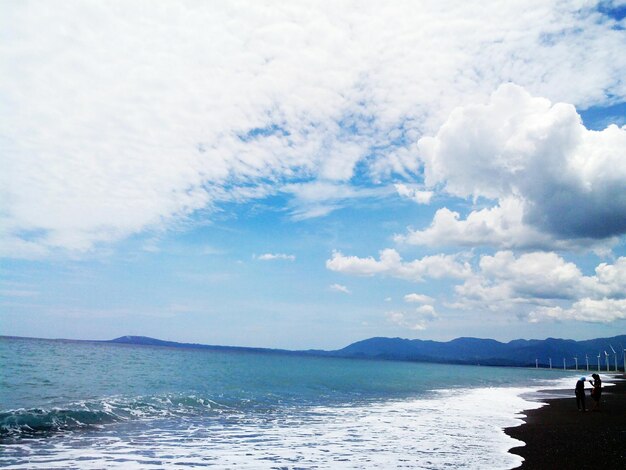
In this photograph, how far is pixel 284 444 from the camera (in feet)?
55.8

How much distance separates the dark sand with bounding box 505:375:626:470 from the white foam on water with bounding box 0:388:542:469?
2.48 ft

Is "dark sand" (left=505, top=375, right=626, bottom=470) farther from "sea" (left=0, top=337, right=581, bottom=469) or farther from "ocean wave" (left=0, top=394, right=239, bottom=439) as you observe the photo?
"ocean wave" (left=0, top=394, right=239, bottom=439)

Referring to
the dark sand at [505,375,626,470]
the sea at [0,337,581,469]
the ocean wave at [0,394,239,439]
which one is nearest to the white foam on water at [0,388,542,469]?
the sea at [0,337,581,469]

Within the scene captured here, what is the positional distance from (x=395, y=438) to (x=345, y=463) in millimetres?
5420

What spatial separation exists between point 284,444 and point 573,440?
1094 cm

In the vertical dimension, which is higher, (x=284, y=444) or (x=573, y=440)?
(x=573, y=440)

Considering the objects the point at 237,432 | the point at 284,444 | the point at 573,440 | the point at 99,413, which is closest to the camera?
the point at 284,444

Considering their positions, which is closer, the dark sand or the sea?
the dark sand

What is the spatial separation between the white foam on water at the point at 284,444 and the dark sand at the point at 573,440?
755 mm

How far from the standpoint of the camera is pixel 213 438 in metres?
18.3

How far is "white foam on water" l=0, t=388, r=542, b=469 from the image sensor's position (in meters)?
13.9

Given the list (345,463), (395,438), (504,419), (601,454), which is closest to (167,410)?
(395,438)

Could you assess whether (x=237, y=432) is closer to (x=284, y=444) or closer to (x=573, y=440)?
(x=284, y=444)

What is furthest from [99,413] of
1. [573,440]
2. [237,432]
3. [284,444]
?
[573,440]
